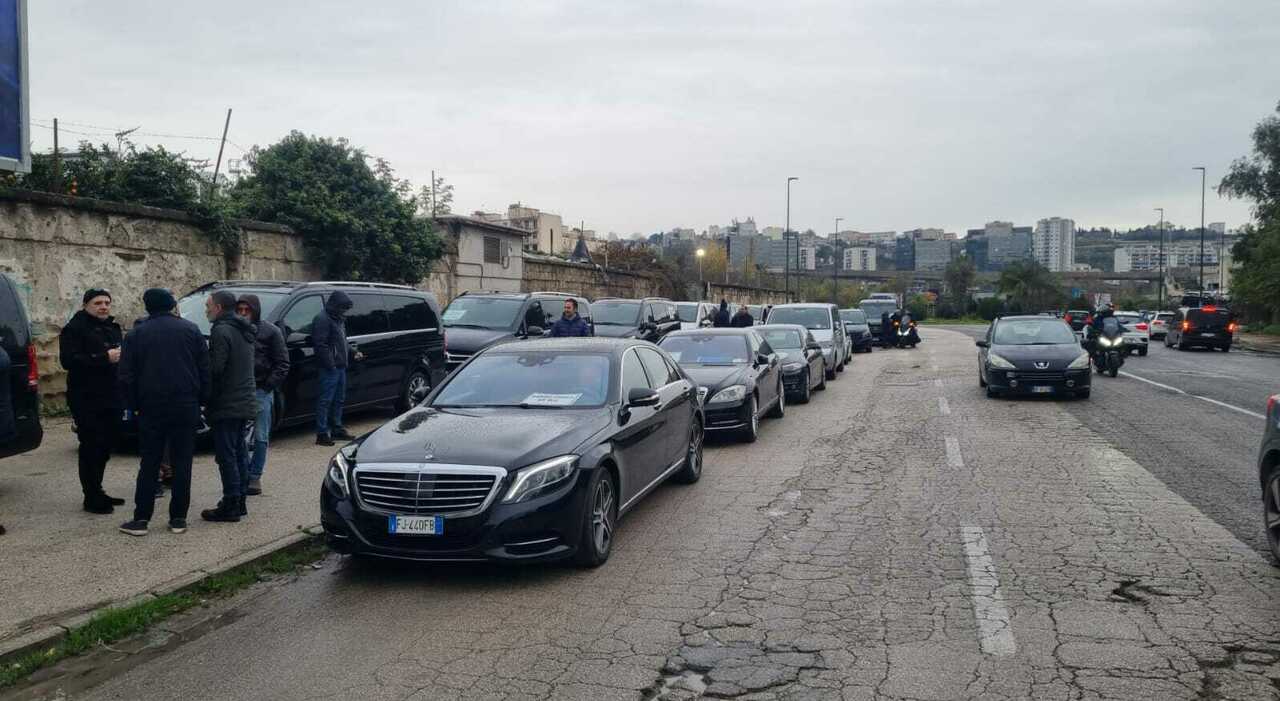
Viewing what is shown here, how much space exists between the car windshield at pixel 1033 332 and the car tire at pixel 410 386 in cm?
1035

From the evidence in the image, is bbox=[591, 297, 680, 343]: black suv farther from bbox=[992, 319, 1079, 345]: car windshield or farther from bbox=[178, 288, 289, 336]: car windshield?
bbox=[178, 288, 289, 336]: car windshield

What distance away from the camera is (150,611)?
18.0 ft

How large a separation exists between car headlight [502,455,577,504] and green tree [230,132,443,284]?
13063mm

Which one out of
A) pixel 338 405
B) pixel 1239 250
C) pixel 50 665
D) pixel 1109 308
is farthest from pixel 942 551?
pixel 1239 250

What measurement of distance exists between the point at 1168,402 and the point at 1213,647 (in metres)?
13.1

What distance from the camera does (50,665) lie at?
4.82m

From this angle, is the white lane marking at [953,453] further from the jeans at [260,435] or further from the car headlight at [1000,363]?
the jeans at [260,435]

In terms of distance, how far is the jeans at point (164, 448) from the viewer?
6.85 metres

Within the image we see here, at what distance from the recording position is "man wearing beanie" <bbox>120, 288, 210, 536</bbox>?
6.80 meters

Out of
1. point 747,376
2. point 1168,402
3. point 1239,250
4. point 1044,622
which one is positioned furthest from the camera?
point 1239,250

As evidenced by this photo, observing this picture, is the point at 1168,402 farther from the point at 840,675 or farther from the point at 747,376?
the point at 840,675

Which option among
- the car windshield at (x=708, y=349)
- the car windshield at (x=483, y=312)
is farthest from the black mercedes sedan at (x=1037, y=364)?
the car windshield at (x=483, y=312)

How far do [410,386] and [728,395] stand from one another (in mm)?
4865

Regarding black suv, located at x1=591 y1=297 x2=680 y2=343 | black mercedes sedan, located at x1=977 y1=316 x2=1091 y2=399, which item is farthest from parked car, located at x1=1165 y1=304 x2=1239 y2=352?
black suv, located at x1=591 y1=297 x2=680 y2=343
